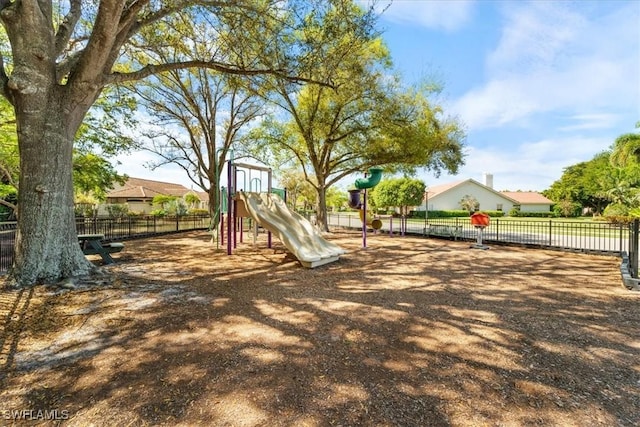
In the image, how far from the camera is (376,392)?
241 centimetres

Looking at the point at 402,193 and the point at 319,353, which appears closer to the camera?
the point at 319,353

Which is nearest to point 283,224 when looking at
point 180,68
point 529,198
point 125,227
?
point 180,68

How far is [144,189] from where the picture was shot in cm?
3538

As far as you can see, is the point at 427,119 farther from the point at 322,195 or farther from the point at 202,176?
the point at 202,176

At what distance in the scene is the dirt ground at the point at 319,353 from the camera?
2201 mm

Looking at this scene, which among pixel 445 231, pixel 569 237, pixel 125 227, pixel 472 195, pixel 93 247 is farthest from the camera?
pixel 472 195

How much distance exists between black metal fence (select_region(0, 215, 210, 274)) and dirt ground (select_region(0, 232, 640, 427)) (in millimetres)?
6939

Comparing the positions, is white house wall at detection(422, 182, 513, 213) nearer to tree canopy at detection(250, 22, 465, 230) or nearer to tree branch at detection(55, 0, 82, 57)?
tree canopy at detection(250, 22, 465, 230)

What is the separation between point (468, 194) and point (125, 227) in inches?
1707

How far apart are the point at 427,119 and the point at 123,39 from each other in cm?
1244

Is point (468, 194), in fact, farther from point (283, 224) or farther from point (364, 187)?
point (283, 224)

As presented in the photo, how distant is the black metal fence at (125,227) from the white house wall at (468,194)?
34490mm

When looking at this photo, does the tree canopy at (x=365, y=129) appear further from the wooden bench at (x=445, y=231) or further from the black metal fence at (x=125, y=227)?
the black metal fence at (x=125, y=227)

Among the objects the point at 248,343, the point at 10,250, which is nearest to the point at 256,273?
the point at 248,343
